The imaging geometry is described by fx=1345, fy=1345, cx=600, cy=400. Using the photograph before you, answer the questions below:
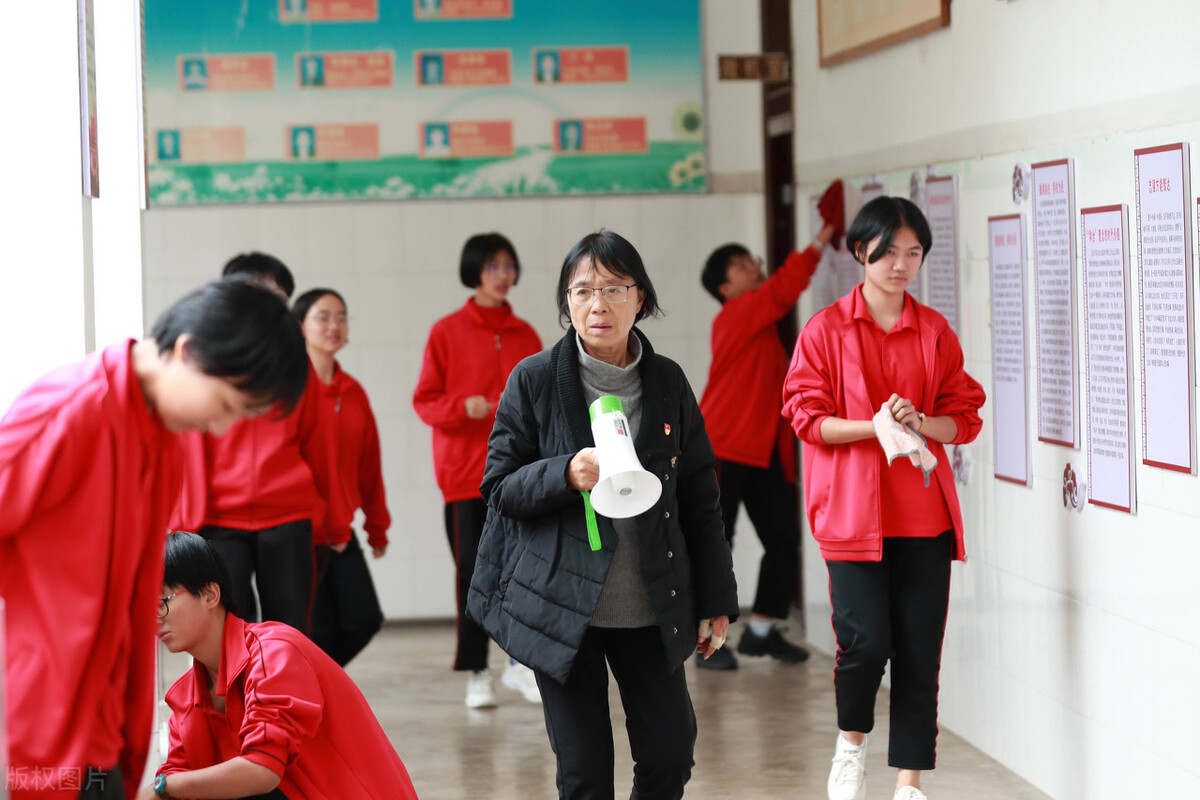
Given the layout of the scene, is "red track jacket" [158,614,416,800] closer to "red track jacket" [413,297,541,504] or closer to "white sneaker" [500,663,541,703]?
"red track jacket" [413,297,541,504]

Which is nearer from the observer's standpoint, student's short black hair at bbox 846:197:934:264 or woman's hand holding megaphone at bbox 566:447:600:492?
woman's hand holding megaphone at bbox 566:447:600:492

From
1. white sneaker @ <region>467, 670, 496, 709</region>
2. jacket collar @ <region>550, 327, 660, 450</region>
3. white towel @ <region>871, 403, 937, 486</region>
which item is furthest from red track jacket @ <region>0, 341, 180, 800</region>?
white sneaker @ <region>467, 670, 496, 709</region>

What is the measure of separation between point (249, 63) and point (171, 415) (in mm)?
4954

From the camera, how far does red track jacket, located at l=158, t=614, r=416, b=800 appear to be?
2236 millimetres

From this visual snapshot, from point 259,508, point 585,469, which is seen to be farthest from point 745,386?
point 585,469

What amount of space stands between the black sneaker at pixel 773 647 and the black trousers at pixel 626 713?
9.10 feet

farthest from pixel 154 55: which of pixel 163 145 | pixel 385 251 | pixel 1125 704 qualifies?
pixel 1125 704

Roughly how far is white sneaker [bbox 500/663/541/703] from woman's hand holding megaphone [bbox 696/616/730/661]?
2262 mm

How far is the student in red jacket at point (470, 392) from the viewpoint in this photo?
481 centimetres

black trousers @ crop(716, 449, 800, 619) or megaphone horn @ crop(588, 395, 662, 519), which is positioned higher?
megaphone horn @ crop(588, 395, 662, 519)

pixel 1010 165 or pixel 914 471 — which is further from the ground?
pixel 1010 165

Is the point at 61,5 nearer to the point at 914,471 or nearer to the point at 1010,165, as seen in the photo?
the point at 914,471

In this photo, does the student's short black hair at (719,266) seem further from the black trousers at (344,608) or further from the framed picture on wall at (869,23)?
the black trousers at (344,608)

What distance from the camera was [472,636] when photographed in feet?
15.8
